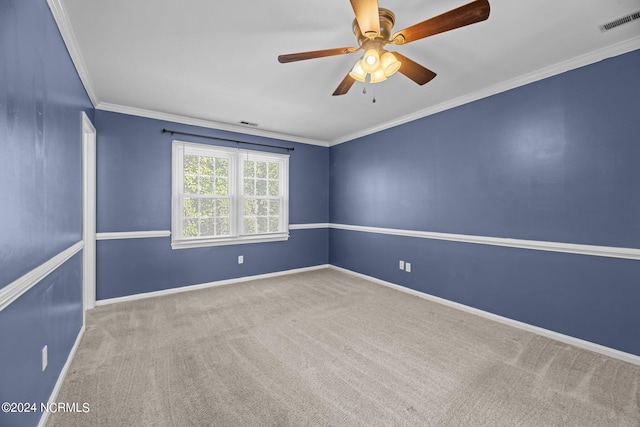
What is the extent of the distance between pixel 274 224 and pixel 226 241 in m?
0.94

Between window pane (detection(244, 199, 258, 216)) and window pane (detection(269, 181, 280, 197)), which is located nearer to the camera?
window pane (detection(244, 199, 258, 216))

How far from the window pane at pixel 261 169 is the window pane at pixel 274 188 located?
20 cm

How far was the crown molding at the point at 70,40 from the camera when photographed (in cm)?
180

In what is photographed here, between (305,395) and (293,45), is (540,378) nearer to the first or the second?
(305,395)

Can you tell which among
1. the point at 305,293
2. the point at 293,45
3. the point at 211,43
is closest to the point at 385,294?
the point at 305,293

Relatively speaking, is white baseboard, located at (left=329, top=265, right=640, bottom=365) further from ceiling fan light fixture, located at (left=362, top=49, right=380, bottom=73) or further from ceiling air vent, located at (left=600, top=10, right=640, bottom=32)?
ceiling fan light fixture, located at (left=362, top=49, right=380, bottom=73)

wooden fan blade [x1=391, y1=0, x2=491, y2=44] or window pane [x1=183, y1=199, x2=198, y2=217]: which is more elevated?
wooden fan blade [x1=391, y1=0, x2=491, y2=44]

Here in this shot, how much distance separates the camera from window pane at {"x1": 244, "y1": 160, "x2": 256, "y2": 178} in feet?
15.3

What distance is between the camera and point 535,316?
9.21 feet

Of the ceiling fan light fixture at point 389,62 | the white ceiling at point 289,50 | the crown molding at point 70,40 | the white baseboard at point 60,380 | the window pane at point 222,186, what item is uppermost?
the white ceiling at point 289,50

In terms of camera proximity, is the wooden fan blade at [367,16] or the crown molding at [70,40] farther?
the crown molding at [70,40]

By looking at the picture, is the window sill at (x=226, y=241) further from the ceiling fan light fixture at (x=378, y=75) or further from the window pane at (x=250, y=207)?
the ceiling fan light fixture at (x=378, y=75)

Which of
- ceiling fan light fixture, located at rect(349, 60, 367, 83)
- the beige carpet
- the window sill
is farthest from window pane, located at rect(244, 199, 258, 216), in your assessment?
ceiling fan light fixture, located at rect(349, 60, 367, 83)

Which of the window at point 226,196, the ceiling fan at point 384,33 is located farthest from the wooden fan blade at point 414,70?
the window at point 226,196
